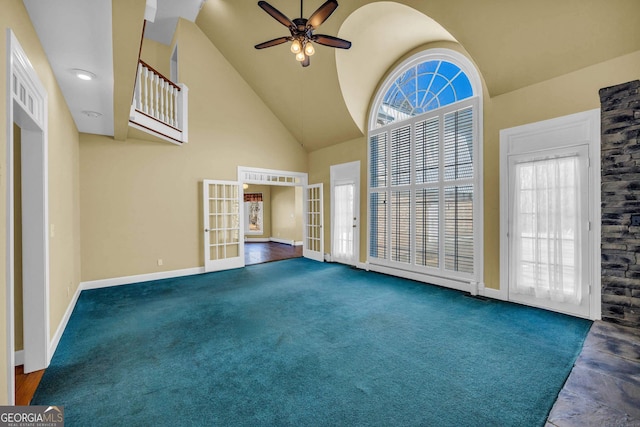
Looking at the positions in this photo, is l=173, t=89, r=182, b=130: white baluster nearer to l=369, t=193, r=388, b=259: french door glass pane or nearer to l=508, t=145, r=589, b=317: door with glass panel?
l=369, t=193, r=388, b=259: french door glass pane

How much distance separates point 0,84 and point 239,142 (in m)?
4.97

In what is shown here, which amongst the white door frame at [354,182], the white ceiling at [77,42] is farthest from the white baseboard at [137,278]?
the white door frame at [354,182]

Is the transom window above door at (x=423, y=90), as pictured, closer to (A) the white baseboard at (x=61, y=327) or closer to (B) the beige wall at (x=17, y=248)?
(B) the beige wall at (x=17, y=248)

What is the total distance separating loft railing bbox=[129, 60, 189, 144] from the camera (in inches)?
174

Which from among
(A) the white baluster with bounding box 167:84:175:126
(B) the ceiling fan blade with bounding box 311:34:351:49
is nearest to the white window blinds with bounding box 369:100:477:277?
(B) the ceiling fan blade with bounding box 311:34:351:49

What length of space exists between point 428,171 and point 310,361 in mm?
3763

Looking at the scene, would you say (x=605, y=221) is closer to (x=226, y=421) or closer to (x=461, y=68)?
(x=461, y=68)

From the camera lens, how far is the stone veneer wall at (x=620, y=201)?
301cm

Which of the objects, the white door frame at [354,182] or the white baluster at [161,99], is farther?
the white door frame at [354,182]

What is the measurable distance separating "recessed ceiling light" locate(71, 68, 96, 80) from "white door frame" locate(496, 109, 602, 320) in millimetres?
4938

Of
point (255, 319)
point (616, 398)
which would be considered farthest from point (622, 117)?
point (255, 319)

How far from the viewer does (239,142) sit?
6.39m
